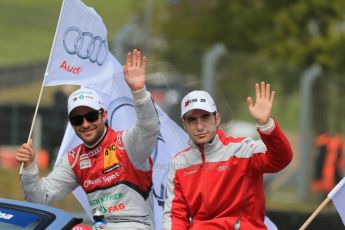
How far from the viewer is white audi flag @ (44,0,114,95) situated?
32.2 ft

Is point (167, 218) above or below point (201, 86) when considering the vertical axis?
below

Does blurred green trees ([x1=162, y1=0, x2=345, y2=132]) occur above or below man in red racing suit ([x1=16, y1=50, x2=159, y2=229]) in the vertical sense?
above

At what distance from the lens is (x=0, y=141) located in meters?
20.9

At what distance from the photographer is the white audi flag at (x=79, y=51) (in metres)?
9.83

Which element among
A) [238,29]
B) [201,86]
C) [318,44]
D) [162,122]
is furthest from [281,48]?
[162,122]

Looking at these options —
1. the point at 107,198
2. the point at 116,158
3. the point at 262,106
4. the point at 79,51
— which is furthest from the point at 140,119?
the point at 79,51

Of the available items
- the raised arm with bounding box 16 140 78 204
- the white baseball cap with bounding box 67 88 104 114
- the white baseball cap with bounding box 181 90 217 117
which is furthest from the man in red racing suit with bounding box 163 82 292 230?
the raised arm with bounding box 16 140 78 204

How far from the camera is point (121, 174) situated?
898 cm

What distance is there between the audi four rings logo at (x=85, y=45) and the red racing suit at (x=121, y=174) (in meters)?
1.03

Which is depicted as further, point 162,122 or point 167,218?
point 162,122

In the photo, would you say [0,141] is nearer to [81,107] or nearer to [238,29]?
[238,29]

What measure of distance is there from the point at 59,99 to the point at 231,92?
11.4 ft

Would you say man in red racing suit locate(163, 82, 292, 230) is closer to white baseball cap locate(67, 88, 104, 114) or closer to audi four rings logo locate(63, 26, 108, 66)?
white baseball cap locate(67, 88, 104, 114)

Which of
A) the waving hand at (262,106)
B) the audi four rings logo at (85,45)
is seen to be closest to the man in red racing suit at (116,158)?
the waving hand at (262,106)
